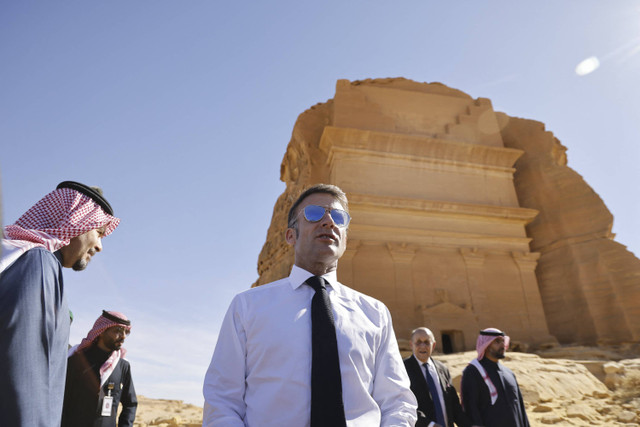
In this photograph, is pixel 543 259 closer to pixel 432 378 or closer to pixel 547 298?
pixel 547 298

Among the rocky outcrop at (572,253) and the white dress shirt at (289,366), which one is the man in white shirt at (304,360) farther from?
the rocky outcrop at (572,253)

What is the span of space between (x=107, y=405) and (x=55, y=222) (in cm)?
294

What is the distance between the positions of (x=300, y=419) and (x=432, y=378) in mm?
3653

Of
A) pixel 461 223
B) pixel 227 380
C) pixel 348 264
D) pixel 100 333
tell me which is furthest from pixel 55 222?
pixel 461 223

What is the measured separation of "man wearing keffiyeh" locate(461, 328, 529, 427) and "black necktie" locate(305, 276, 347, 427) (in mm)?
3707

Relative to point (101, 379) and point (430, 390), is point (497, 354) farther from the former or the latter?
point (101, 379)

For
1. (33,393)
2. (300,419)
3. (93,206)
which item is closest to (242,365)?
(300,419)

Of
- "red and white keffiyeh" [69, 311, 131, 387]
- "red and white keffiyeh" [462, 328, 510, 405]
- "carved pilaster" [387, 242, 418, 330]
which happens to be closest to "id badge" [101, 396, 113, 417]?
"red and white keffiyeh" [69, 311, 131, 387]

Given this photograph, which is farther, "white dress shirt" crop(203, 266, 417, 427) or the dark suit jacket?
the dark suit jacket

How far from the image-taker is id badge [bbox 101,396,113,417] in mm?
4375

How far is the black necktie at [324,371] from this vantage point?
6.19 feet

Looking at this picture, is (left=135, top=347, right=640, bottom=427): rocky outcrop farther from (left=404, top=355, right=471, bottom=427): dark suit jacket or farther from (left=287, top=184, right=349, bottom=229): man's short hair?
(left=287, top=184, right=349, bottom=229): man's short hair

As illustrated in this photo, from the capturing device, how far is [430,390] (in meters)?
5.05

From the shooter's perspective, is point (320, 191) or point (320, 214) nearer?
point (320, 214)
